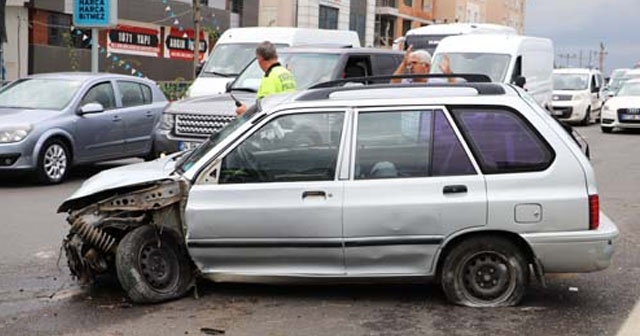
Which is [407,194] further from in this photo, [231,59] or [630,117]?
[630,117]

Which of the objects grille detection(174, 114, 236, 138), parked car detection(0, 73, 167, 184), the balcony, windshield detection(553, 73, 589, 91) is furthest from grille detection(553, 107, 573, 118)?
the balcony

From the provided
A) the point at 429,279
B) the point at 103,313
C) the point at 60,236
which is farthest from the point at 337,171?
the point at 60,236

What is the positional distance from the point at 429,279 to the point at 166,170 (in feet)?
6.97

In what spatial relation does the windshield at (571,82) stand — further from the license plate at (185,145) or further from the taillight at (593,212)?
the taillight at (593,212)

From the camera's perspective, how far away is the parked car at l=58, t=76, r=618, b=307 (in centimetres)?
564

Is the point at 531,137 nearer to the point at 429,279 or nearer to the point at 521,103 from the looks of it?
the point at 521,103

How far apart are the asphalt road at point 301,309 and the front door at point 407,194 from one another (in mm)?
389

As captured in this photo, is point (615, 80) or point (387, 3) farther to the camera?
point (387, 3)

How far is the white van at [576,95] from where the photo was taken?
83.6ft

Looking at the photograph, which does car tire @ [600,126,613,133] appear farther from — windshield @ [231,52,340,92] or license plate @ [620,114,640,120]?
windshield @ [231,52,340,92]

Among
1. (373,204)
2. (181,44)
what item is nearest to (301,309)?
(373,204)

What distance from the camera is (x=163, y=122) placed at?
11406mm

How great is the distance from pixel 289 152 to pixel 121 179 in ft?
4.19

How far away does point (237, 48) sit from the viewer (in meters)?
16.8
